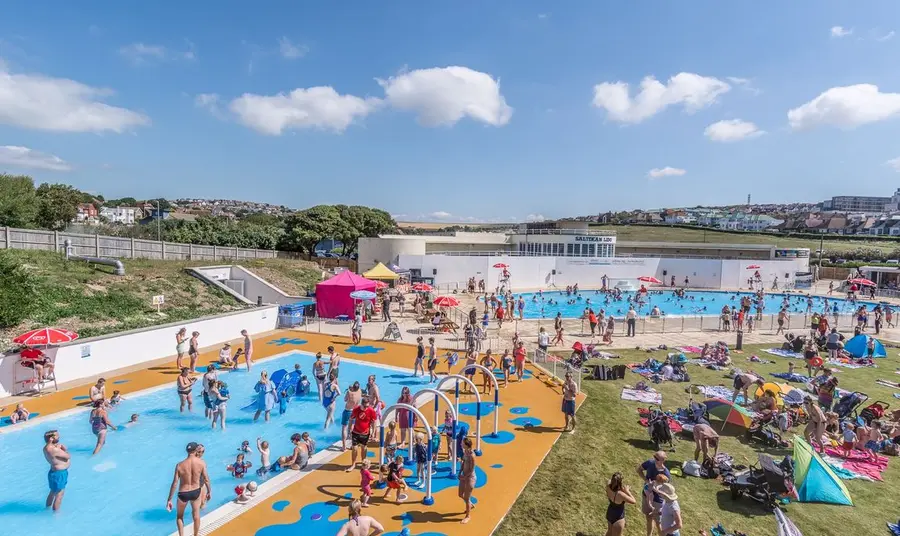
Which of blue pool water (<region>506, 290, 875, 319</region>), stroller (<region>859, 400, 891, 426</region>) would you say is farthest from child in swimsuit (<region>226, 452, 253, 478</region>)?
blue pool water (<region>506, 290, 875, 319</region>)

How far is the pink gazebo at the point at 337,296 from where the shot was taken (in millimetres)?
23766

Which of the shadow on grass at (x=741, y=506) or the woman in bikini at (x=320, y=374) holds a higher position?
the woman in bikini at (x=320, y=374)

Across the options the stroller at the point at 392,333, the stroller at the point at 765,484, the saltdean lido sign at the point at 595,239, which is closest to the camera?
the stroller at the point at 765,484

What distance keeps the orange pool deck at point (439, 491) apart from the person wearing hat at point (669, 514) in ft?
8.08

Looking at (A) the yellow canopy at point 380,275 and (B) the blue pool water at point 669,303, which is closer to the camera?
(A) the yellow canopy at point 380,275

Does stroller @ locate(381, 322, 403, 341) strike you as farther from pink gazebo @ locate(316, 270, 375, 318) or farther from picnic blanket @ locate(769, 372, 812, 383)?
picnic blanket @ locate(769, 372, 812, 383)

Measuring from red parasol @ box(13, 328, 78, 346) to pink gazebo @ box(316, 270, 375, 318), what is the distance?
1142 cm

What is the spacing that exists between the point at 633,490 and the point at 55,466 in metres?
10.5

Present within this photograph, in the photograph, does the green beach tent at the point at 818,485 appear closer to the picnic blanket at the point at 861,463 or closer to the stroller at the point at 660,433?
the picnic blanket at the point at 861,463

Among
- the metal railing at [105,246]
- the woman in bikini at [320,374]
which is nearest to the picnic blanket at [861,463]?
the woman in bikini at [320,374]

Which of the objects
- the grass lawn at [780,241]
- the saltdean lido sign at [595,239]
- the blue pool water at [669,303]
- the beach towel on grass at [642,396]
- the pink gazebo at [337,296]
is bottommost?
the blue pool water at [669,303]

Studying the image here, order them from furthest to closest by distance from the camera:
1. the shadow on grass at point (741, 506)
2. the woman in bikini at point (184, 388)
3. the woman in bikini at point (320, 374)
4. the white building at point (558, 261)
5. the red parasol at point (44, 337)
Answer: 1. the white building at point (558, 261)
2. the woman in bikini at point (320, 374)
3. the red parasol at point (44, 337)
4. the woman in bikini at point (184, 388)
5. the shadow on grass at point (741, 506)

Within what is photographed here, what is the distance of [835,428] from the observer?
1184cm

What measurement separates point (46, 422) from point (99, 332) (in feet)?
17.9
